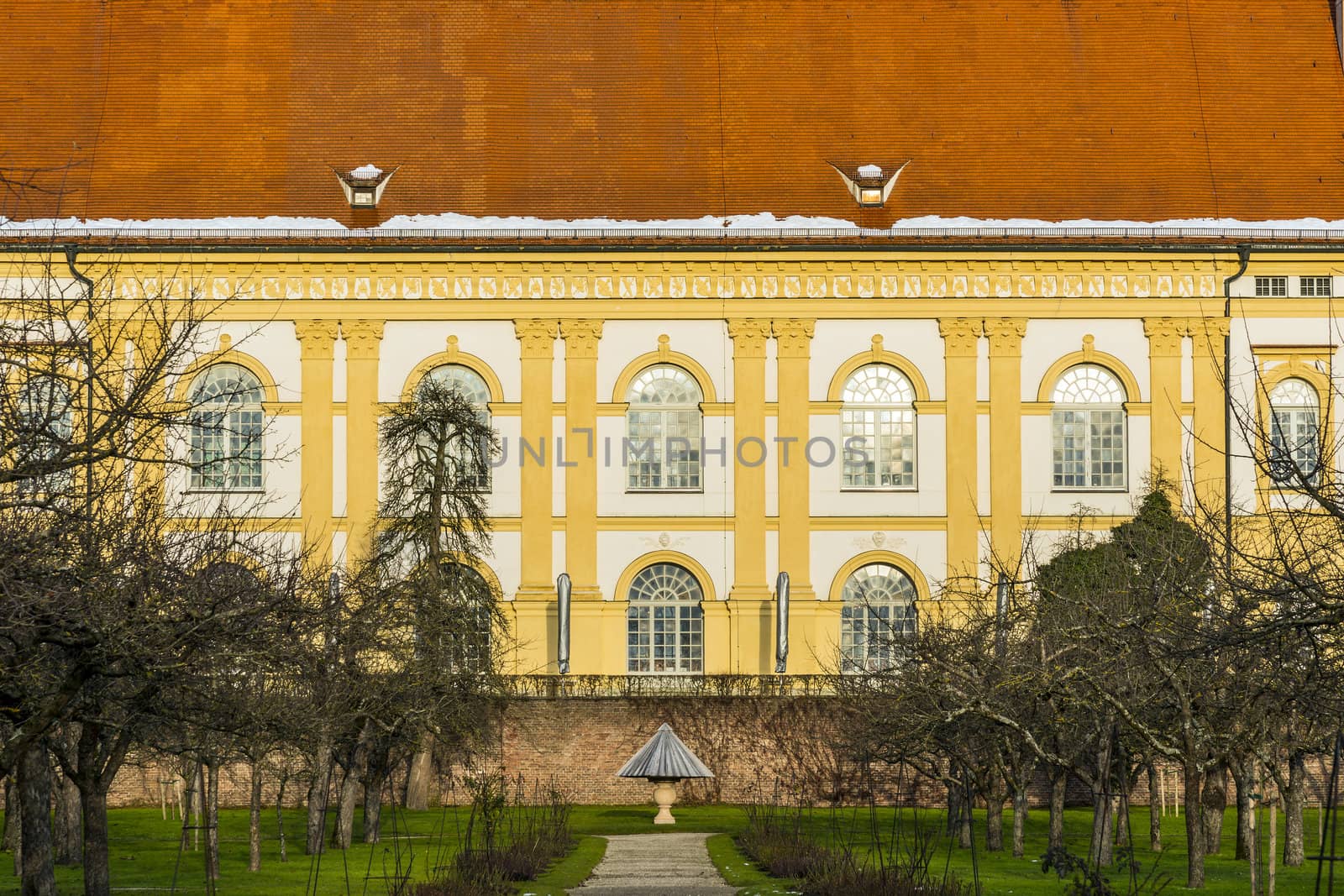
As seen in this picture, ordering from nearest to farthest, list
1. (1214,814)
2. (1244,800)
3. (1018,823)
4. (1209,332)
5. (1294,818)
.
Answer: (1244,800)
(1294,818)
(1018,823)
(1214,814)
(1209,332)

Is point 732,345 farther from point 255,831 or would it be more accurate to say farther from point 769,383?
point 255,831

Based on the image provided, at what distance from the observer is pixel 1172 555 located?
27.8 meters

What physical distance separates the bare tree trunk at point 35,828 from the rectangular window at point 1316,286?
35.9 m

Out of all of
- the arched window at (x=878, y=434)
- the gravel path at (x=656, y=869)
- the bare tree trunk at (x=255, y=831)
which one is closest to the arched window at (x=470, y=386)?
the arched window at (x=878, y=434)

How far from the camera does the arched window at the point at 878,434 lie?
5322 centimetres

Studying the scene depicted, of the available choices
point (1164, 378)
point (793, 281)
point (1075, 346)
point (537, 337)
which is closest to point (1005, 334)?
point (1075, 346)

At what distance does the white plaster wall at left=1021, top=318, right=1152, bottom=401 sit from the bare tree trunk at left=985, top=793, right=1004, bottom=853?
20.8 m

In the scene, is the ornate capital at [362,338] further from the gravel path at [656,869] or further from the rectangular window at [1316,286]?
the rectangular window at [1316,286]

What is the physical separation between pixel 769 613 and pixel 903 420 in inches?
218

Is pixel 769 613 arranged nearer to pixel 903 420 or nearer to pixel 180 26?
pixel 903 420

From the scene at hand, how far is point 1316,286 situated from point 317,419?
23.6 meters

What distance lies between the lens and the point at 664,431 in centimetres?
5331

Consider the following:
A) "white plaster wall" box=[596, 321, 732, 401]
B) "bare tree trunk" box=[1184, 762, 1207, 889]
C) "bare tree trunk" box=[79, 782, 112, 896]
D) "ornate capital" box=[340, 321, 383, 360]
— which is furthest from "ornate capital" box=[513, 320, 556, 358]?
"bare tree trunk" box=[79, 782, 112, 896]

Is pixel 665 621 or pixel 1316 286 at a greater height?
pixel 1316 286
